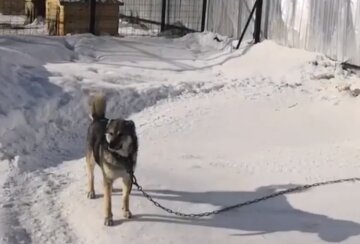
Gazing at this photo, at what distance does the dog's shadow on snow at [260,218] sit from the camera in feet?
19.6

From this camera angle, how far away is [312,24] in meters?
12.0

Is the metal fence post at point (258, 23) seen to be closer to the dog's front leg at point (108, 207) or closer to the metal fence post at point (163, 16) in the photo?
the metal fence post at point (163, 16)

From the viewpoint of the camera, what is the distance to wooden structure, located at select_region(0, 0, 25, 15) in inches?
840

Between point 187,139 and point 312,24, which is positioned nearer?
point 187,139

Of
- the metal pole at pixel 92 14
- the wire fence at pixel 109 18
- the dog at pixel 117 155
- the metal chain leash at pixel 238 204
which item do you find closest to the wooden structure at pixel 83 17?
the wire fence at pixel 109 18

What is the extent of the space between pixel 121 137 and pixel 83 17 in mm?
9772

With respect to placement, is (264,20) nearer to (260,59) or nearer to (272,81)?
(260,59)

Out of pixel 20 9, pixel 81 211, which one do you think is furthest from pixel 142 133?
pixel 20 9

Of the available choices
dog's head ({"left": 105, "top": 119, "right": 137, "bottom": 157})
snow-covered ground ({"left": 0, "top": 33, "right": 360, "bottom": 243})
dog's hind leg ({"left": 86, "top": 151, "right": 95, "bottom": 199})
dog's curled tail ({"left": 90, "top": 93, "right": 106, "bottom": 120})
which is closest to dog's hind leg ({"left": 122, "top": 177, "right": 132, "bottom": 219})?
snow-covered ground ({"left": 0, "top": 33, "right": 360, "bottom": 243})

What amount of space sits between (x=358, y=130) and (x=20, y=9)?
14.8 metres

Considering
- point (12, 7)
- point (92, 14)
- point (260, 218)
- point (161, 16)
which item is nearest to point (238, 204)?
point (260, 218)

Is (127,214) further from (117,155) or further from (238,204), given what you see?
(238,204)

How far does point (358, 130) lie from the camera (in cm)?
→ 886

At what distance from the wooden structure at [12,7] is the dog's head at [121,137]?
1621 cm
